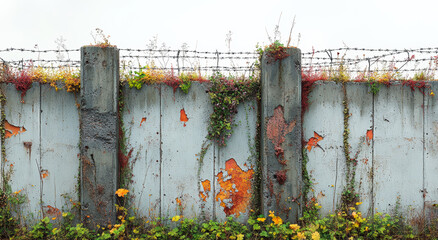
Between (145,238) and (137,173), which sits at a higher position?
(137,173)

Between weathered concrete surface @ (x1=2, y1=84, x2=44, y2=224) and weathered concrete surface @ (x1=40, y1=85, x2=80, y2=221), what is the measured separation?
0.28 feet

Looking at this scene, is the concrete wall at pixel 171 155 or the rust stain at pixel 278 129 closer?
the rust stain at pixel 278 129

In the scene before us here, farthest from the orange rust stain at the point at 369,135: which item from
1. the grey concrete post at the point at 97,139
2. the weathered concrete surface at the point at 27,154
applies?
the weathered concrete surface at the point at 27,154

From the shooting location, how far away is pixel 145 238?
3.74 meters

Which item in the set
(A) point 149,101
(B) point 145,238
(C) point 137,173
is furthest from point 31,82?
(B) point 145,238

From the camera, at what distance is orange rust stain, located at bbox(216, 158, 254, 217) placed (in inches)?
155

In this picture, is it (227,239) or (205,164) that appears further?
(205,164)

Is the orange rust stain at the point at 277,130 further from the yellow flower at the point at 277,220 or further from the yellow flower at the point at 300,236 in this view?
the yellow flower at the point at 300,236

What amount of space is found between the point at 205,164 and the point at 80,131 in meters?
1.74

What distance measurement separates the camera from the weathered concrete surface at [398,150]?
13.3 feet

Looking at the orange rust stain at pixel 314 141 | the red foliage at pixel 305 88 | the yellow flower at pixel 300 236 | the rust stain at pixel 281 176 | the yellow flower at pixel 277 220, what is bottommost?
the yellow flower at pixel 300 236

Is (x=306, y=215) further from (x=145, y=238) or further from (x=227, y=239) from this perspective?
(x=145, y=238)

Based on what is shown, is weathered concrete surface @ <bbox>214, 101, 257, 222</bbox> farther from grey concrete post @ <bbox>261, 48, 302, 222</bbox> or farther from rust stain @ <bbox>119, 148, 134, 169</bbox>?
rust stain @ <bbox>119, 148, 134, 169</bbox>

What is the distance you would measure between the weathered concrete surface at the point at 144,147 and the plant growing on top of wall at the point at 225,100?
30.8 inches
